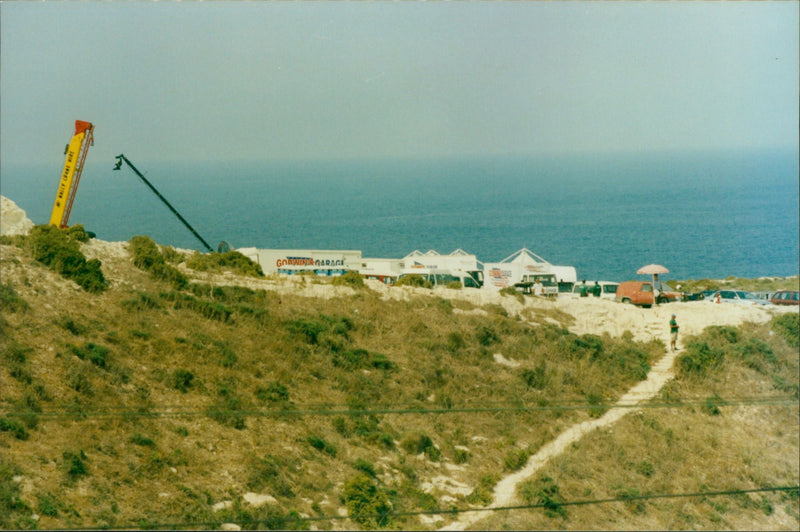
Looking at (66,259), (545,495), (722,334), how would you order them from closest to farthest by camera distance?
(545,495)
(66,259)
(722,334)

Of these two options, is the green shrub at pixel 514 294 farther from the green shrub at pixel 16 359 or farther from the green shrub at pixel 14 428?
the green shrub at pixel 14 428

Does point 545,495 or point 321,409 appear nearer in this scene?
point 545,495

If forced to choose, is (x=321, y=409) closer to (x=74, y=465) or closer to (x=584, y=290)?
(x=74, y=465)

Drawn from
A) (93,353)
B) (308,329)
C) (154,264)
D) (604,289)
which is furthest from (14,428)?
(604,289)

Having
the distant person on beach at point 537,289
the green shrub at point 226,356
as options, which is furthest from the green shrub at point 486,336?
the distant person on beach at point 537,289

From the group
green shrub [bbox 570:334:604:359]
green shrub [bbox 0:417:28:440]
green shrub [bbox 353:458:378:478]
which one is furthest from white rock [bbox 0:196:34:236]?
green shrub [bbox 570:334:604:359]

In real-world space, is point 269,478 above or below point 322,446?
below

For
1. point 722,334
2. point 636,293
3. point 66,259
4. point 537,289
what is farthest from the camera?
point 537,289

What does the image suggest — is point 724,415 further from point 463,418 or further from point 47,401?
point 47,401
